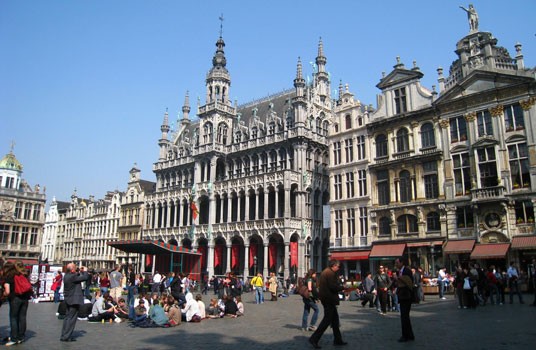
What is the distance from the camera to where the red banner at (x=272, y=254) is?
1909 inches

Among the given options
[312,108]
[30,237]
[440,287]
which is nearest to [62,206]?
[30,237]

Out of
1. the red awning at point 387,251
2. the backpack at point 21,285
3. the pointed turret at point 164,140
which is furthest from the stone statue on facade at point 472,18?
the pointed turret at point 164,140

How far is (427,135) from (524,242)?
11485 mm

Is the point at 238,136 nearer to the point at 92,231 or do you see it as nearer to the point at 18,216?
the point at 92,231

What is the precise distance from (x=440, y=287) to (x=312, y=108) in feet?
101

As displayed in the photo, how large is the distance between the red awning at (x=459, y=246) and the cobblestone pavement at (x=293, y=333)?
48.7 ft

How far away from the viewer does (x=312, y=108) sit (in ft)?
176

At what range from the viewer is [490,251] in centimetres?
3262

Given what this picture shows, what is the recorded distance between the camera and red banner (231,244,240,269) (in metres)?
52.5

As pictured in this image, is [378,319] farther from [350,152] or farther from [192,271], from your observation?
[192,271]

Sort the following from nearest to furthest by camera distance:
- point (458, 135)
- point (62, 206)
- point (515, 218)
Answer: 1. point (515, 218)
2. point (458, 135)
3. point (62, 206)

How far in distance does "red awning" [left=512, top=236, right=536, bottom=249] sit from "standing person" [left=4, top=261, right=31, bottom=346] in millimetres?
30680

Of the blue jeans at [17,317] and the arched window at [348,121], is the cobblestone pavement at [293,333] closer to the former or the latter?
the blue jeans at [17,317]

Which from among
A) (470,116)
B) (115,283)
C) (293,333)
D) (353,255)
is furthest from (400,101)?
(293,333)
